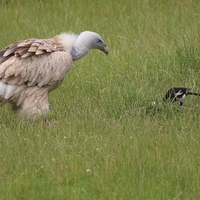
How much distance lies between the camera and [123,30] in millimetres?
11859

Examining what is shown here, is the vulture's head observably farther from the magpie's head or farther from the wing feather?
the magpie's head

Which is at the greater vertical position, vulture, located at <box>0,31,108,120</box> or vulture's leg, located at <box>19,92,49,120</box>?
vulture, located at <box>0,31,108,120</box>

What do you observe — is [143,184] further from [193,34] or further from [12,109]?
[193,34]

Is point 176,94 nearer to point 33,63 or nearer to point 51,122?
point 51,122

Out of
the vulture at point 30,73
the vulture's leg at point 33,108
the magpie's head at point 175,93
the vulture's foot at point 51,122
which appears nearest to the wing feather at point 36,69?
the vulture at point 30,73

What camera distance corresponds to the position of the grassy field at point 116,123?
6.61m

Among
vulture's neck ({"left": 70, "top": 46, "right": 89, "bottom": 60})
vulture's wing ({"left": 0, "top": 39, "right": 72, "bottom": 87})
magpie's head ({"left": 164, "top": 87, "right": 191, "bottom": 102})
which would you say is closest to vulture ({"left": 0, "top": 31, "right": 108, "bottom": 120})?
vulture's wing ({"left": 0, "top": 39, "right": 72, "bottom": 87})

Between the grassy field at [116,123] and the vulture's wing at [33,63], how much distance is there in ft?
1.65

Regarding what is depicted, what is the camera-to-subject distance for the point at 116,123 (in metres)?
7.87

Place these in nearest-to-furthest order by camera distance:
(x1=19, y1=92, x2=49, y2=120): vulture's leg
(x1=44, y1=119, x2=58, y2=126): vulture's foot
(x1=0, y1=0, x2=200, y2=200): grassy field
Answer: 1. (x1=0, y1=0, x2=200, y2=200): grassy field
2. (x1=44, y1=119, x2=58, y2=126): vulture's foot
3. (x1=19, y1=92, x2=49, y2=120): vulture's leg

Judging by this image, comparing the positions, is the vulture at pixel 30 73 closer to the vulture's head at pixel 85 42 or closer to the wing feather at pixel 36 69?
the wing feather at pixel 36 69

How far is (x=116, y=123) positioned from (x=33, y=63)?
133 centimetres

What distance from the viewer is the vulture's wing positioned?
8.32m

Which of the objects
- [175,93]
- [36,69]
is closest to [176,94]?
[175,93]
